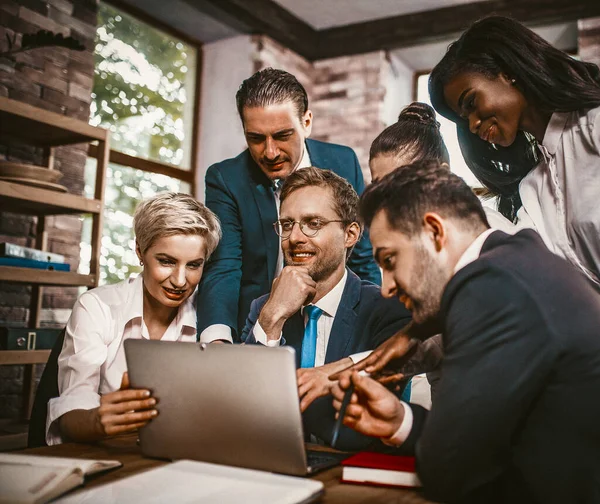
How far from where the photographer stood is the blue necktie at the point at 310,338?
170 centimetres

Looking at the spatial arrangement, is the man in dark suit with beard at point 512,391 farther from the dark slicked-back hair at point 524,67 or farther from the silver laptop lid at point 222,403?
the dark slicked-back hair at point 524,67

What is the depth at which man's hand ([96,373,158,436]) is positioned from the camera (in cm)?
114

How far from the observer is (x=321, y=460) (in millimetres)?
1153

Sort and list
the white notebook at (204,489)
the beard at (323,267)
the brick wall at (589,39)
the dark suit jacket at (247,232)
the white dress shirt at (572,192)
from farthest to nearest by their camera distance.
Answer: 1. the brick wall at (589,39)
2. the dark suit jacket at (247,232)
3. the beard at (323,267)
4. the white dress shirt at (572,192)
5. the white notebook at (204,489)

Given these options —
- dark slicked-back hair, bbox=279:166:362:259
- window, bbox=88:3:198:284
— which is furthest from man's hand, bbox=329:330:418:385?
window, bbox=88:3:198:284

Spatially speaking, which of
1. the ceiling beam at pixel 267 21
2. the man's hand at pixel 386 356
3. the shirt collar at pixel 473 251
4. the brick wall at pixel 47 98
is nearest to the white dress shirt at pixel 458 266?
the shirt collar at pixel 473 251

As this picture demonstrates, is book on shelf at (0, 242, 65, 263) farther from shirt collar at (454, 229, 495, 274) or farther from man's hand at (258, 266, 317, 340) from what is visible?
shirt collar at (454, 229, 495, 274)

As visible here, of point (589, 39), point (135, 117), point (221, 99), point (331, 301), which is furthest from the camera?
point (221, 99)

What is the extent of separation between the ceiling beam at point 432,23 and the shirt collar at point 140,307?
9.61 feet

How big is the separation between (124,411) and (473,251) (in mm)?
679

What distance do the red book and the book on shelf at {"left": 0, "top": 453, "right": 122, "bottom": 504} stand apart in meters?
0.40

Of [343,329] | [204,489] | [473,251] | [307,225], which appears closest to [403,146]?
[307,225]

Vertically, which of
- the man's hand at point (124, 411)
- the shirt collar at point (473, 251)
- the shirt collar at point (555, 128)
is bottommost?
the man's hand at point (124, 411)

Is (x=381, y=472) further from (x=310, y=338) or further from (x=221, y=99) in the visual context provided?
(x=221, y=99)
